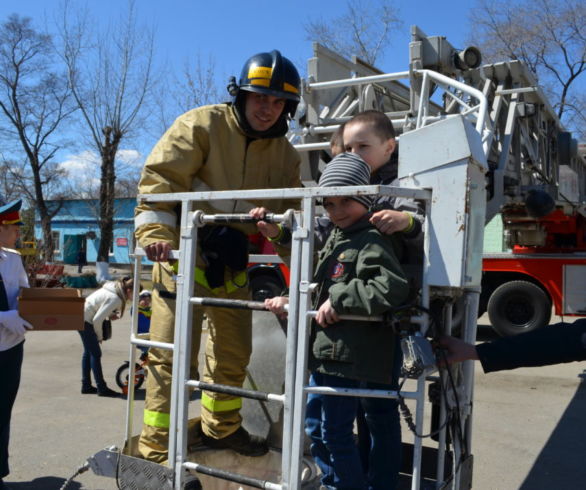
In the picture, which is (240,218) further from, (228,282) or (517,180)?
(517,180)

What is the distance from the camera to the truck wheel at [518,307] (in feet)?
32.2

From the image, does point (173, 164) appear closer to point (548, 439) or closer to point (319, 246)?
point (319, 246)

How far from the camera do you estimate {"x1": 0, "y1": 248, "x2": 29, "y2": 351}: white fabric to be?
12.0 feet

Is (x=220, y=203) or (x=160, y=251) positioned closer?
(x=160, y=251)

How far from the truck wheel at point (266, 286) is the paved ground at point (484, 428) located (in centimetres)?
346

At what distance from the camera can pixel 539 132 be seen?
30.8 feet

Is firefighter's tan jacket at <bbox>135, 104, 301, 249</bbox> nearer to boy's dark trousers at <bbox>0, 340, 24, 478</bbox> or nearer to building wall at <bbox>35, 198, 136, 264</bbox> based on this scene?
boy's dark trousers at <bbox>0, 340, 24, 478</bbox>

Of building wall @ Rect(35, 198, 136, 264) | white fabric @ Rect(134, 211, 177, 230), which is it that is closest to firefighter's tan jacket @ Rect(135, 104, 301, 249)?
white fabric @ Rect(134, 211, 177, 230)

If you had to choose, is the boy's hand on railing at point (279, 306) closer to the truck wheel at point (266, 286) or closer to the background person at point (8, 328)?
the background person at point (8, 328)

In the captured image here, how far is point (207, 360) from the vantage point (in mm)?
3463

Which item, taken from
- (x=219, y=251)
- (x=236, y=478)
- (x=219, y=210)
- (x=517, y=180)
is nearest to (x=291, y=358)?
(x=236, y=478)

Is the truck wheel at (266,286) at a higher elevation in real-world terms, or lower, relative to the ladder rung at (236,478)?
higher

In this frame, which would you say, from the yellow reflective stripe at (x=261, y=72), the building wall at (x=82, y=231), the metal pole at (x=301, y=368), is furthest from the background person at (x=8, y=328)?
the building wall at (x=82, y=231)

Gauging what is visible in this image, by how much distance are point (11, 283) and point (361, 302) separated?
8.13ft
